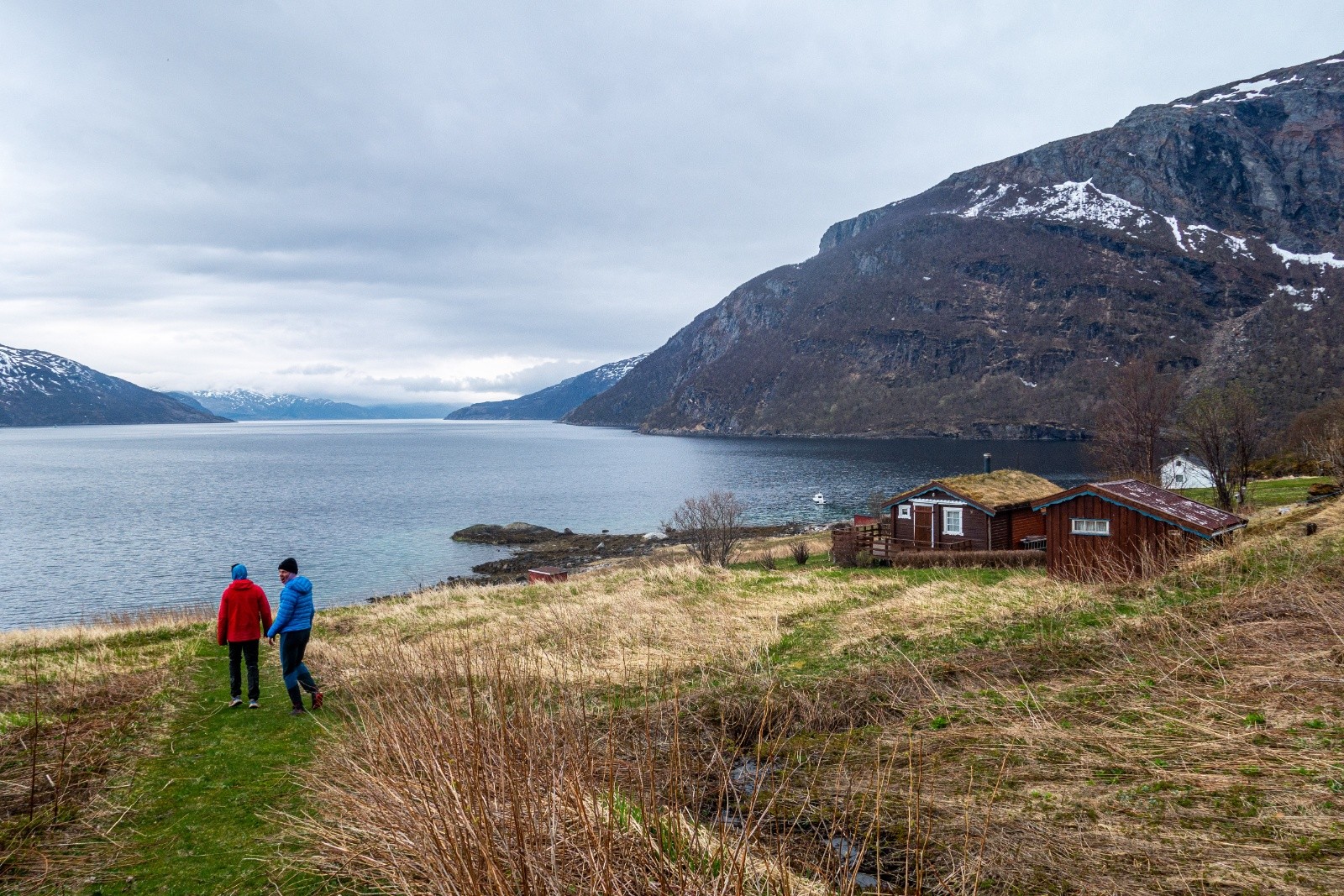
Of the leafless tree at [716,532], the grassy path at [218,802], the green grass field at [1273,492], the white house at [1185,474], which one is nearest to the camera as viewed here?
the grassy path at [218,802]

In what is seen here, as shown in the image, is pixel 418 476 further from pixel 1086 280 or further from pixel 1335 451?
pixel 1086 280

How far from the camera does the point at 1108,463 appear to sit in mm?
49781

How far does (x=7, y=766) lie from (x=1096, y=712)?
35.9ft

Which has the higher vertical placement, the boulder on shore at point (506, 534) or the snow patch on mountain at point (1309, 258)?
the snow patch on mountain at point (1309, 258)

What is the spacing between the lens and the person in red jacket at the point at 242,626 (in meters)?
9.65

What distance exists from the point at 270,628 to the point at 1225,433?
4478 centimetres

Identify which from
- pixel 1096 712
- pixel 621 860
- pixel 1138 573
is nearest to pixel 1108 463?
pixel 1138 573

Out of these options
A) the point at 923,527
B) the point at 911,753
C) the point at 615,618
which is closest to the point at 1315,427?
the point at 923,527

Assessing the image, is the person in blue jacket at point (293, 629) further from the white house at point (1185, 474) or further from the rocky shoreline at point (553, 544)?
the white house at point (1185, 474)

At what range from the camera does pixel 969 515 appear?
31172 millimetres

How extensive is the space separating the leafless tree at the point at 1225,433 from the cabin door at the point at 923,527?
46.6 feet

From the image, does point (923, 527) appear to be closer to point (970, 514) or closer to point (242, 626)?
point (970, 514)

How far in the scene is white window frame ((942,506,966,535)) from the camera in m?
31.4

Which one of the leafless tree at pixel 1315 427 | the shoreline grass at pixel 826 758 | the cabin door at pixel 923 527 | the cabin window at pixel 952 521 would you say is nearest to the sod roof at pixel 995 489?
the cabin door at pixel 923 527
